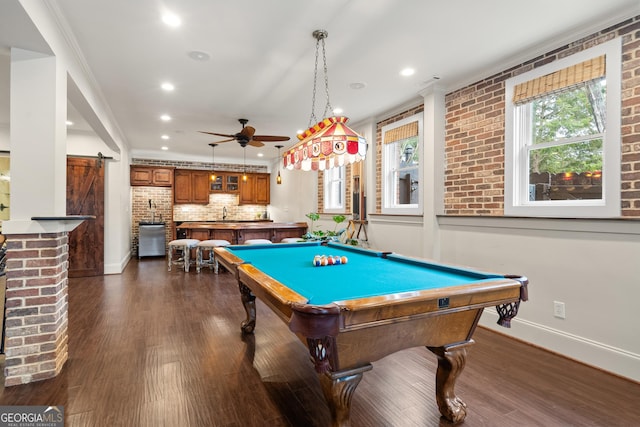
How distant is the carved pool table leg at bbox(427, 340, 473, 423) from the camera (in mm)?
1723

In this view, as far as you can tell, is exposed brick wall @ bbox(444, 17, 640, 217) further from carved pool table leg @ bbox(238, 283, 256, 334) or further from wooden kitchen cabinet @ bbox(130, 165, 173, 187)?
wooden kitchen cabinet @ bbox(130, 165, 173, 187)

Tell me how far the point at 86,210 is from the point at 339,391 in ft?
18.8

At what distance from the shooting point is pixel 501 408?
186cm

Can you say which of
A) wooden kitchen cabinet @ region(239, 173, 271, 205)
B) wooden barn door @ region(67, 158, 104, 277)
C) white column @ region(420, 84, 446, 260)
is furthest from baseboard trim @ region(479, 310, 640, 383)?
wooden kitchen cabinet @ region(239, 173, 271, 205)

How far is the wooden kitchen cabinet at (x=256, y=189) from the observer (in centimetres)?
912

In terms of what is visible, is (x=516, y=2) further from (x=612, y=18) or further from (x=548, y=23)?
(x=612, y=18)

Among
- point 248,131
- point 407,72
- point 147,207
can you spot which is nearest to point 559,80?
point 407,72

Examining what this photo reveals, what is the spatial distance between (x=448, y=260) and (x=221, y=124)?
13.5 feet

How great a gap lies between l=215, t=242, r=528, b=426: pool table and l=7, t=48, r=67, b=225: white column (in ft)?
5.04

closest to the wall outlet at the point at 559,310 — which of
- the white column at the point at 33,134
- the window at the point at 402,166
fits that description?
the window at the point at 402,166

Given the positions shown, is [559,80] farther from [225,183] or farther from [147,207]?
[147,207]

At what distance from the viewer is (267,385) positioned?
212 cm

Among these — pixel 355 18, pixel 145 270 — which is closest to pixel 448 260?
pixel 355 18

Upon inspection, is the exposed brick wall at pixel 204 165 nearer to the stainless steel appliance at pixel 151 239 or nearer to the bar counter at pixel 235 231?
the stainless steel appliance at pixel 151 239
